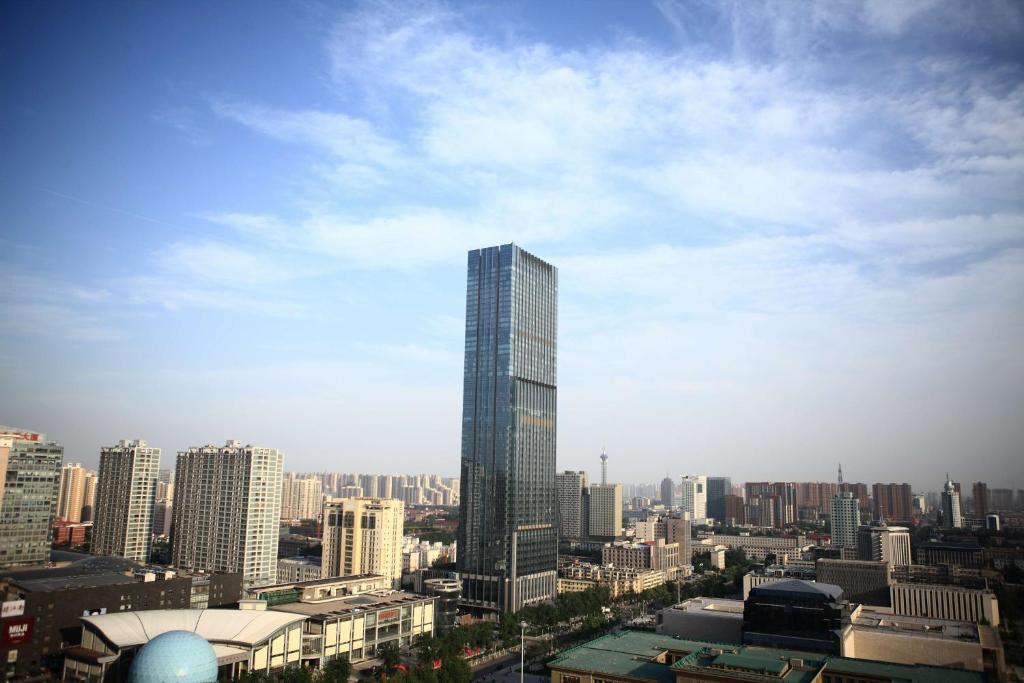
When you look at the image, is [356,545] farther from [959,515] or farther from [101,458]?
[959,515]

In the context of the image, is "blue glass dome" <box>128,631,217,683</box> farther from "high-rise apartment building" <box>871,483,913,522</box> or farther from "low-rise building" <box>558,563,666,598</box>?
"high-rise apartment building" <box>871,483,913,522</box>

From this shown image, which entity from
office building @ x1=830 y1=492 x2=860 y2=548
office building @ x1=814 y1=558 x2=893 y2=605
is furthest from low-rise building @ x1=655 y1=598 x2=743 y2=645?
office building @ x1=830 y1=492 x2=860 y2=548

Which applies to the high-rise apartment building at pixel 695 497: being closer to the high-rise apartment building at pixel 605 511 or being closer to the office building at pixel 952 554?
the high-rise apartment building at pixel 605 511

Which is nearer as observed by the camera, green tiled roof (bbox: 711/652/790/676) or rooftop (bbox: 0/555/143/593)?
green tiled roof (bbox: 711/652/790/676)

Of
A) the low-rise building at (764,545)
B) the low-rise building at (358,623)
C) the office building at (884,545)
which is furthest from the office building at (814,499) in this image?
the low-rise building at (358,623)

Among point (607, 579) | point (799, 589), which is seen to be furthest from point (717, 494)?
point (799, 589)

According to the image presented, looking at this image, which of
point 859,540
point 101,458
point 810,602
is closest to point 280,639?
point 810,602
